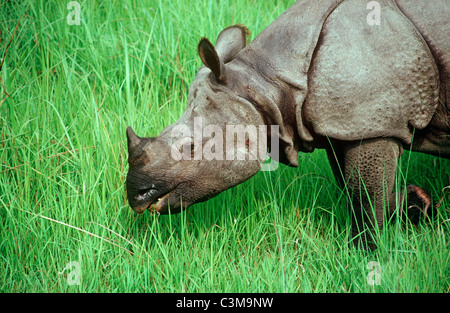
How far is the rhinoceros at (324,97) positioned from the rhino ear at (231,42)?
0.69ft

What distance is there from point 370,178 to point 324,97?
559mm

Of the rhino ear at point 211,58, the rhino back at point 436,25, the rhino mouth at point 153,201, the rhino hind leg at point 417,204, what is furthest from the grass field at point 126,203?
the rhino ear at point 211,58

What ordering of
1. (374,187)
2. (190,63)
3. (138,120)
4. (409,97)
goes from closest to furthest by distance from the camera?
(409,97) → (374,187) → (138,120) → (190,63)

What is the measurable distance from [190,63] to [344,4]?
210cm

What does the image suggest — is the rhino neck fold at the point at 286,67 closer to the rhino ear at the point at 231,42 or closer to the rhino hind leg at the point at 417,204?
the rhino ear at the point at 231,42

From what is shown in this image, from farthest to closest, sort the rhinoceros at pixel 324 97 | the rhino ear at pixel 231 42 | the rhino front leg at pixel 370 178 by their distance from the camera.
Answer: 1. the rhino ear at pixel 231 42
2. the rhino front leg at pixel 370 178
3. the rhinoceros at pixel 324 97

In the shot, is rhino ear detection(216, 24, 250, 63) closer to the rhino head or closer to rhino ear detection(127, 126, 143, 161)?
the rhino head

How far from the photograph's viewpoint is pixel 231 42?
3.49m

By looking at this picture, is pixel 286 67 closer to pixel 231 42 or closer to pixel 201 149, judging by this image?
pixel 231 42

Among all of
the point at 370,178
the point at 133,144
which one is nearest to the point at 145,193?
the point at 133,144

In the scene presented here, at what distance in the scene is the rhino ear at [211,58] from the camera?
2.90 metres
